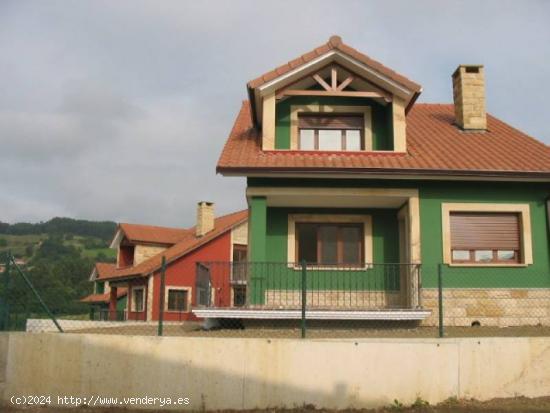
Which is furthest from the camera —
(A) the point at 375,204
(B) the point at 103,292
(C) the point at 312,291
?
(B) the point at 103,292

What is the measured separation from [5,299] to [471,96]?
12715mm

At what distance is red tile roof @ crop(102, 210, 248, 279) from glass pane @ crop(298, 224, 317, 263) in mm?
13638

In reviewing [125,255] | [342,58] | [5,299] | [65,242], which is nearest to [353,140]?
[342,58]

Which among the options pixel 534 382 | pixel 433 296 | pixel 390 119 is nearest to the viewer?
pixel 534 382

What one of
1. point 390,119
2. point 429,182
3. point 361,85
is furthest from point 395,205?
point 361,85

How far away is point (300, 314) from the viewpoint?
1163 cm

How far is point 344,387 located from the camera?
8.71 metres

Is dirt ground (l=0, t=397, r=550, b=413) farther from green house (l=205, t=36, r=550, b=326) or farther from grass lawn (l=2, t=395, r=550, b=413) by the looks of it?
green house (l=205, t=36, r=550, b=326)

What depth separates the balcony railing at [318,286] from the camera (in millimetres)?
12672

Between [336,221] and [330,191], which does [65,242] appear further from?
[330,191]

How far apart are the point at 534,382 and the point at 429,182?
18.0 feet

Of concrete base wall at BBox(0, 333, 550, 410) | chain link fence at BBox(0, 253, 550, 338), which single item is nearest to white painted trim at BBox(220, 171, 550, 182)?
chain link fence at BBox(0, 253, 550, 338)

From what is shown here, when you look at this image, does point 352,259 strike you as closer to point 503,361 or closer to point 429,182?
point 429,182

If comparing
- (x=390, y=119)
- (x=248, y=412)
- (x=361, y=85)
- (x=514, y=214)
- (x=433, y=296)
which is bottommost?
(x=248, y=412)
